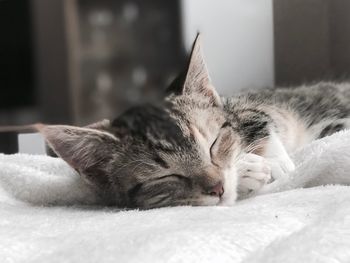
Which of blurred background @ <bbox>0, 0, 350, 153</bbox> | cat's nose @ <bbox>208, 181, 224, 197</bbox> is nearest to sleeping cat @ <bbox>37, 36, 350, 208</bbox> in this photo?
cat's nose @ <bbox>208, 181, 224, 197</bbox>

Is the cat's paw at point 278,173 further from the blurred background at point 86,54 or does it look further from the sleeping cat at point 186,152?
the blurred background at point 86,54

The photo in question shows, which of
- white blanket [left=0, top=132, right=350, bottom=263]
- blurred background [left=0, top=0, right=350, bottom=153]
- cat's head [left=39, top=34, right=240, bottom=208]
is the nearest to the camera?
blurred background [left=0, top=0, right=350, bottom=153]

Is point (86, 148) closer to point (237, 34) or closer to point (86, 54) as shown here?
point (237, 34)

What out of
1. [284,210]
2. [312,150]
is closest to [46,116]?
[284,210]

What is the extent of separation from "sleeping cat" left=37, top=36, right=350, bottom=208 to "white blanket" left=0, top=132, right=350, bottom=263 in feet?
0.15

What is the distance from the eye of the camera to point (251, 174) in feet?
2.73

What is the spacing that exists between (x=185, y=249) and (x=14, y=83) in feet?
0.67

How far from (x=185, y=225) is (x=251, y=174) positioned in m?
0.32

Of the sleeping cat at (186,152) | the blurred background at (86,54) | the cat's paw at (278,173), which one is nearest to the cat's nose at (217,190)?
the sleeping cat at (186,152)

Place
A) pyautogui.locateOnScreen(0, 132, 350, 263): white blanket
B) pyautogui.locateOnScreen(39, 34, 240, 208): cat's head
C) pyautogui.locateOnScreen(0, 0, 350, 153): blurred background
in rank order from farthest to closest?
1. pyautogui.locateOnScreen(39, 34, 240, 208): cat's head
2. pyautogui.locateOnScreen(0, 132, 350, 263): white blanket
3. pyautogui.locateOnScreen(0, 0, 350, 153): blurred background

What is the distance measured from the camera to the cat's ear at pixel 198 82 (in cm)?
82

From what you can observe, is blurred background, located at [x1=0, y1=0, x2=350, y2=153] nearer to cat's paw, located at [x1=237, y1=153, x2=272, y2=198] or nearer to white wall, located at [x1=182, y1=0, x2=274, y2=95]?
white wall, located at [x1=182, y1=0, x2=274, y2=95]

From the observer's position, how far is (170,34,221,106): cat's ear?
0.82 m

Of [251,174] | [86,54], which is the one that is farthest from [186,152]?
[86,54]
